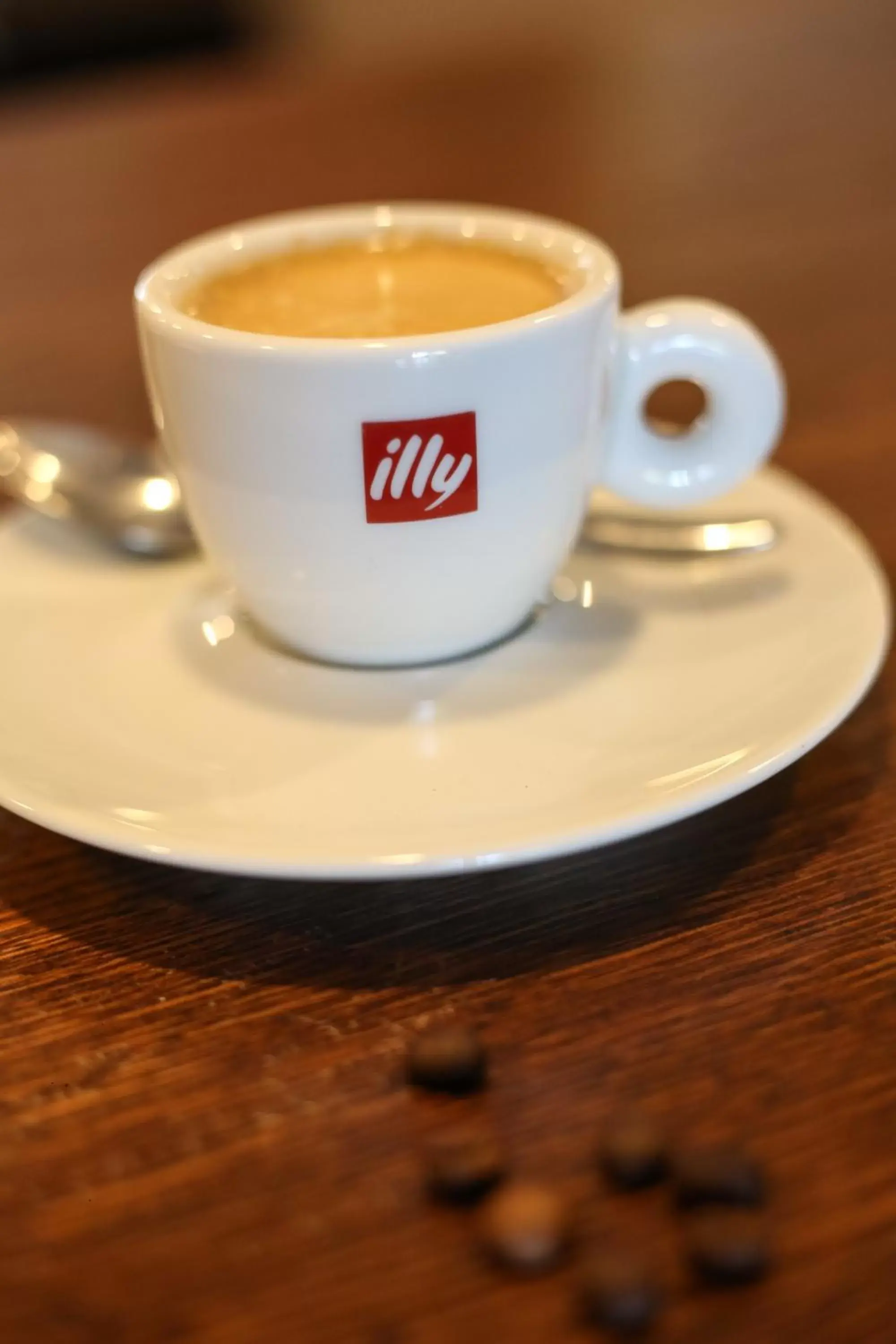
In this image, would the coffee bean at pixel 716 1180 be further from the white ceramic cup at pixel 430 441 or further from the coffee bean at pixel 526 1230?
the white ceramic cup at pixel 430 441

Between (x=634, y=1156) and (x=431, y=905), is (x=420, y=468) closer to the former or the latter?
(x=431, y=905)

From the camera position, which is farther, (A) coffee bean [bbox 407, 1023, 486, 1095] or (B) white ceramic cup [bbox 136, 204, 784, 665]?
(B) white ceramic cup [bbox 136, 204, 784, 665]

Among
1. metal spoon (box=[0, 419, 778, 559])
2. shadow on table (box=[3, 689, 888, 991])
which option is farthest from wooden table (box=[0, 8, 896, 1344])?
metal spoon (box=[0, 419, 778, 559])

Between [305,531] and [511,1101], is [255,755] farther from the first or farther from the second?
[511,1101]

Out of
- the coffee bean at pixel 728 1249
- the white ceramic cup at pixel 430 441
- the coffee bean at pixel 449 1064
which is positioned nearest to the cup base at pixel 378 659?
the white ceramic cup at pixel 430 441

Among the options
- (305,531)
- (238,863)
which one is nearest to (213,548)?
(305,531)

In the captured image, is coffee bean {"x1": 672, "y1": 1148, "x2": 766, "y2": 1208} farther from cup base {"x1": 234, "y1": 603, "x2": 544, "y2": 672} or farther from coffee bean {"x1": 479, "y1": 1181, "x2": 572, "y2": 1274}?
cup base {"x1": 234, "y1": 603, "x2": 544, "y2": 672}

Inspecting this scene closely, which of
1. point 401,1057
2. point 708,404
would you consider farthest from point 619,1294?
point 708,404
